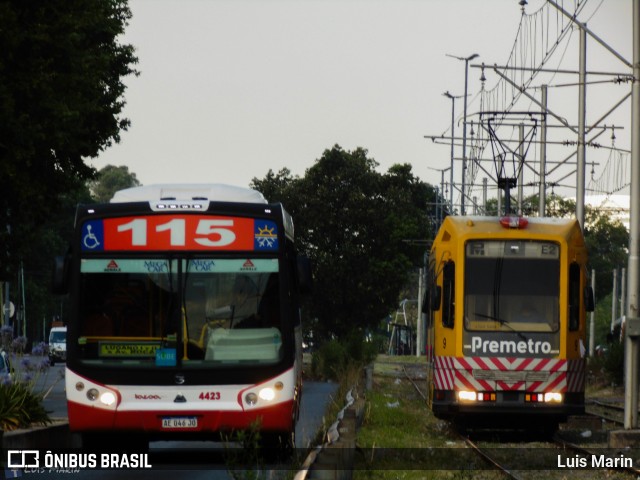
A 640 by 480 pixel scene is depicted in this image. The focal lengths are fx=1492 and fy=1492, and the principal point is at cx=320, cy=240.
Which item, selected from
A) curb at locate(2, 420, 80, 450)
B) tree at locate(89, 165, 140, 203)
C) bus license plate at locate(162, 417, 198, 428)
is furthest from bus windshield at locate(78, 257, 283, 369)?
tree at locate(89, 165, 140, 203)

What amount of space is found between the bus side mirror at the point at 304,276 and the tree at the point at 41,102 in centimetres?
1187

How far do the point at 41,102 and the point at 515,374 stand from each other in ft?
36.7

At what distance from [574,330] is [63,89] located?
39.4ft

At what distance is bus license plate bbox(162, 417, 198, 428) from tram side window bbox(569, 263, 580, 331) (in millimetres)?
8373

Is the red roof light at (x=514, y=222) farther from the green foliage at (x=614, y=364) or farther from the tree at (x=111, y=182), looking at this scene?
the tree at (x=111, y=182)

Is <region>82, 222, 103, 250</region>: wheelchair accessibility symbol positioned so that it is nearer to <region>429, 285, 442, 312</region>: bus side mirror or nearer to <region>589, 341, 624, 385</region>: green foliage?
<region>429, 285, 442, 312</region>: bus side mirror

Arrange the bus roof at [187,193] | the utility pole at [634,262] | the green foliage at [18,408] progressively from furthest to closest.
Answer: the utility pole at [634,262] → the bus roof at [187,193] → the green foliage at [18,408]

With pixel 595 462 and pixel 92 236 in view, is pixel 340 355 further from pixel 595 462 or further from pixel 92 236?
pixel 92 236

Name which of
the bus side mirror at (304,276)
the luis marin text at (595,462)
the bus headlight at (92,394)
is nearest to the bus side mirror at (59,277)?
the bus headlight at (92,394)

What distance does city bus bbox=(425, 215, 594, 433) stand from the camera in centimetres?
2286

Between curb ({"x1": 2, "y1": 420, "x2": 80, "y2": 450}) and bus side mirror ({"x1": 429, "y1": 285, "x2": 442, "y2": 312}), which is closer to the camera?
curb ({"x1": 2, "y1": 420, "x2": 80, "y2": 450})

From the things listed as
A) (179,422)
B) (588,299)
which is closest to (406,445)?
(588,299)

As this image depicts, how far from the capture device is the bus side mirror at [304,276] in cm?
1714

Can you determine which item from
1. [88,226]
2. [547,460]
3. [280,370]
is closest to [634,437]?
[547,460]
